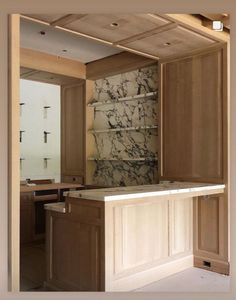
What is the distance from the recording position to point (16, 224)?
7.34ft

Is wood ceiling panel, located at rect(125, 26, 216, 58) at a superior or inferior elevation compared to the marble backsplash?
superior

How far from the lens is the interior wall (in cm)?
487

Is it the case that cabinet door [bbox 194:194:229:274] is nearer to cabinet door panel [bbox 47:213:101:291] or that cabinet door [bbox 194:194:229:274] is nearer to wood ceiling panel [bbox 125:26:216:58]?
cabinet door panel [bbox 47:213:101:291]

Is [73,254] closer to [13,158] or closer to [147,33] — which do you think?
[13,158]

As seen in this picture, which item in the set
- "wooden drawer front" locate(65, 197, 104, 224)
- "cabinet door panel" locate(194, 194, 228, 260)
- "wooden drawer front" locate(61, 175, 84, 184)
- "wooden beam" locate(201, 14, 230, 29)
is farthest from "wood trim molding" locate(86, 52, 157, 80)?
"wooden drawer front" locate(65, 197, 104, 224)

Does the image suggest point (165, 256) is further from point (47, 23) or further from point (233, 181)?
point (47, 23)

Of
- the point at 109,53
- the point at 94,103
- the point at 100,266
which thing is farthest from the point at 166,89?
the point at 100,266

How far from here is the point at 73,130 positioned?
6.07 meters

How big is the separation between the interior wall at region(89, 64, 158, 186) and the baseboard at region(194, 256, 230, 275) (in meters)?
1.23

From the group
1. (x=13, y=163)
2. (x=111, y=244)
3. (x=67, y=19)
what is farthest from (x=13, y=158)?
(x=67, y=19)

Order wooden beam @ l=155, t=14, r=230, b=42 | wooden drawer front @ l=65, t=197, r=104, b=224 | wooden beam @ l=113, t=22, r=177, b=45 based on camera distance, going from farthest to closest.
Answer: wooden beam @ l=113, t=22, r=177, b=45, wooden beam @ l=155, t=14, r=230, b=42, wooden drawer front @ l=65, t=197, r=104, b=224

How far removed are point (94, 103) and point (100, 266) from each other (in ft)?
10.8

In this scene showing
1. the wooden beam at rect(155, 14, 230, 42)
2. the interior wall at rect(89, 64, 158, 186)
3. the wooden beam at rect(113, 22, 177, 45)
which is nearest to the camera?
the wooden beam at rect(155, 14, 230, 42)

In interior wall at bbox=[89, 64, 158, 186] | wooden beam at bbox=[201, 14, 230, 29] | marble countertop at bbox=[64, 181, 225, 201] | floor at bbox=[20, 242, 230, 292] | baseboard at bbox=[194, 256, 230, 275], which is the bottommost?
floor at bbox=[20, 242, 230, 292]
